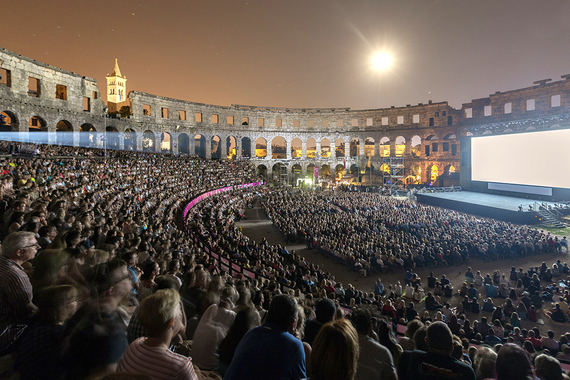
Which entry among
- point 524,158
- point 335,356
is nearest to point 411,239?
point 335,356

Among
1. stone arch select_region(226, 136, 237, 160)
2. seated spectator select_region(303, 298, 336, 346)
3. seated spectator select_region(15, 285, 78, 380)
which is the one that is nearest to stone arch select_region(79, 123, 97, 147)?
stone arch select_region(226, 136, 237, 160)

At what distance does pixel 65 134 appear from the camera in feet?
99.2

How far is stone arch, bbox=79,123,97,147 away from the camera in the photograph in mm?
33250

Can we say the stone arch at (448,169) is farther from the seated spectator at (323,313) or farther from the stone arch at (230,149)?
the seated spectator at (323,313)

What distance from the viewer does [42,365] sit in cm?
212

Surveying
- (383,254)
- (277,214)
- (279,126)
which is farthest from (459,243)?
(279,126)

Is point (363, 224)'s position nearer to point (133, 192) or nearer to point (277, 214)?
point (277, 214)

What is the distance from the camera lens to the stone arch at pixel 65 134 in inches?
1162

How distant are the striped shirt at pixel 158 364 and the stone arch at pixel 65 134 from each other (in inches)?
1395

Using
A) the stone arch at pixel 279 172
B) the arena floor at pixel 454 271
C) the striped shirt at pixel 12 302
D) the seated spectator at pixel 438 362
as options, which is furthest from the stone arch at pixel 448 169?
the striped shirt at pixel 12 302

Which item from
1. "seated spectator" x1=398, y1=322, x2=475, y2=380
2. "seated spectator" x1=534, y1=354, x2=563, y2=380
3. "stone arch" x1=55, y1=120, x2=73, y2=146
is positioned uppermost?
"stone arch" x1=55, y1=120, x2=73, y2=146

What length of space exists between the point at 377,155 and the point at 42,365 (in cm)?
5751

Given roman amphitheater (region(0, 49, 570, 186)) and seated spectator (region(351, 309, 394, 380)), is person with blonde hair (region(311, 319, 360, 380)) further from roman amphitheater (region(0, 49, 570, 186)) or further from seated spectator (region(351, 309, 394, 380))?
roman amphitheater (region(0, 49, 570, 186))

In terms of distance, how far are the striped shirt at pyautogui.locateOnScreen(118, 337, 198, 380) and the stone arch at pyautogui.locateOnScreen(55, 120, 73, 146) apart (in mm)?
35438
